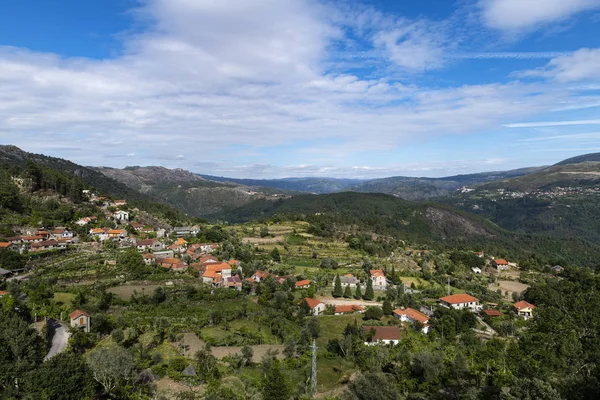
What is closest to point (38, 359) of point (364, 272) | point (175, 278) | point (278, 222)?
point (175, 278)

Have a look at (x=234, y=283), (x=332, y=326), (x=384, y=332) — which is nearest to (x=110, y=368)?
(x=332, y=326)

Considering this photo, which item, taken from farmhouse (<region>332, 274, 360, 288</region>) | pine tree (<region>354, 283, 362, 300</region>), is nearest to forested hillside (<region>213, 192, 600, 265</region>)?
farmhouse (<region>332, 274, 360, 288</region>)

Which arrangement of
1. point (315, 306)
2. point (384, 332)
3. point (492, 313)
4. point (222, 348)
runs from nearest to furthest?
point (222, 348) < point (384, 332) < point (315, 306) < point (492, 313)

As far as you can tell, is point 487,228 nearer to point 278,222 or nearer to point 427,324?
point 278,222

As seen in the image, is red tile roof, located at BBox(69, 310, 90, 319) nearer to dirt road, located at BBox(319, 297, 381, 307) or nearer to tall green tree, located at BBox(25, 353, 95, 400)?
tall green tree, located at BBox(25, 353, 95, 400)

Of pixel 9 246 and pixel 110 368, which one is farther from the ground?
pixel 9 246

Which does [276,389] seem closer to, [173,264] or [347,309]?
[347,309]
